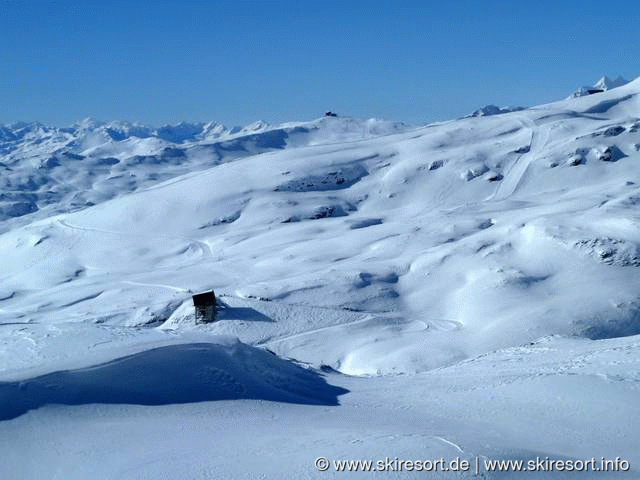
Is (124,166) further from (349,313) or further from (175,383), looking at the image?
(175,383)

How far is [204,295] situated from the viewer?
1361 inches

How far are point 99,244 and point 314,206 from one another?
21654mm

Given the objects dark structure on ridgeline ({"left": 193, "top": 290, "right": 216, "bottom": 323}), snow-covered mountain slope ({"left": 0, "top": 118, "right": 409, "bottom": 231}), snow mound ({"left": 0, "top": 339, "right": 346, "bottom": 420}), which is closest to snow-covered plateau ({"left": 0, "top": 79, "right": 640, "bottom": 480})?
snow mound ({"left": 0, "top": 339, "right": 346, "bottom": 420})

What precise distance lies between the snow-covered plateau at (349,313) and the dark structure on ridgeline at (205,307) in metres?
0.71

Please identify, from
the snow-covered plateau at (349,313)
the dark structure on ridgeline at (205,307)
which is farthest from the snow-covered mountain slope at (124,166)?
the dark structure on ridgeline at (205,307)

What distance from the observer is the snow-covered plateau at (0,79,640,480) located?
10281mm

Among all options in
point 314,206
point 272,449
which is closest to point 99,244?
point 314,206

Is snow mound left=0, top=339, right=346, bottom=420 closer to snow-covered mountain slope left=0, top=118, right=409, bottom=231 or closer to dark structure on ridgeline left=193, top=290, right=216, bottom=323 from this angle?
dark structure on ridgeline left=193, top=290, right=216, bottom=323

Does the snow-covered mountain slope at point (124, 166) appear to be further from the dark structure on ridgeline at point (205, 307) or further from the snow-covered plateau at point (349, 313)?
the dark structure on ridgeline at point (205, 307)

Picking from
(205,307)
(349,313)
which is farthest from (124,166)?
(349,313)

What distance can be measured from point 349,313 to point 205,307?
298 inches

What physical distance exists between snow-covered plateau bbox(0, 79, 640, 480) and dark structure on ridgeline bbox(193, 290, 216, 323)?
709mm

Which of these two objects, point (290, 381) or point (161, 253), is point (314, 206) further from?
point (290, 381)

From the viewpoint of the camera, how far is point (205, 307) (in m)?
34.4
